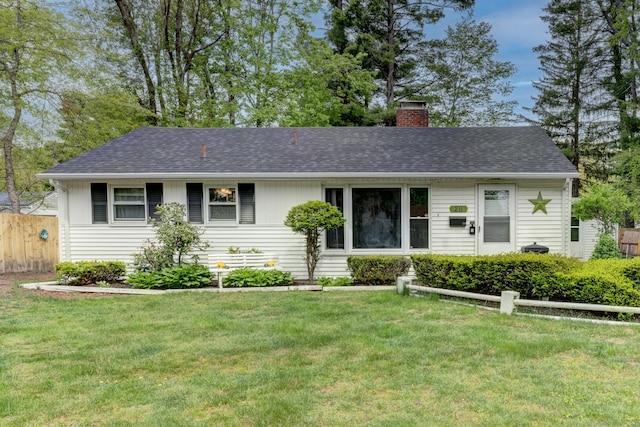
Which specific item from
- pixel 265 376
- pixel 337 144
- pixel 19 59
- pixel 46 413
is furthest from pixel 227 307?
pixel 19 59

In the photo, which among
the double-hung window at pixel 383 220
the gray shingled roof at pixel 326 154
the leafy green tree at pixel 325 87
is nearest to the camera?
the gray shingled roof at pixel 326 154

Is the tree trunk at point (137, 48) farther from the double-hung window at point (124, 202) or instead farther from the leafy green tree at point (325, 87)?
the double-hung window at point (124, 202)

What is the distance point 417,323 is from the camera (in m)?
5.28

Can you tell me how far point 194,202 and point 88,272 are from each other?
9.20ft

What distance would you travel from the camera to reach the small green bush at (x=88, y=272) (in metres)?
8.67

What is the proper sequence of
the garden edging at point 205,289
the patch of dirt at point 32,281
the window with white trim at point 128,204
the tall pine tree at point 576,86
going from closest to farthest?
1. the patch of dirt at point 32,281
2. the garden edging at point 205,289
3. the window with white trim at point 128,204
4. the tall pine tree at point 576,86

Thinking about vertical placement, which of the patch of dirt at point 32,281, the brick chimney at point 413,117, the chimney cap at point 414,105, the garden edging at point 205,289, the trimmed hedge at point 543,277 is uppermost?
the chimney cap at point 414,105

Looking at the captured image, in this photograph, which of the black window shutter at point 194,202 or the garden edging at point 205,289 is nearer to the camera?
the garden edging at point 205,289

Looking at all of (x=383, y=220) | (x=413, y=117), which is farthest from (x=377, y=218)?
(x=413, y=117)

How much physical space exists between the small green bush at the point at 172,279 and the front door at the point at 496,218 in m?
Answer: 6.66

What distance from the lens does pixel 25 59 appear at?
1300cm

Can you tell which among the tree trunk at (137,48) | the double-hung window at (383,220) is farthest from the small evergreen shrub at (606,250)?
the tree trunk at (137,48)

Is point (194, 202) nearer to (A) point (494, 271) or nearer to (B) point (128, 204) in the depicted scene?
(B) point (128, 204)

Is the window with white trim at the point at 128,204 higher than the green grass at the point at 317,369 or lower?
higher
